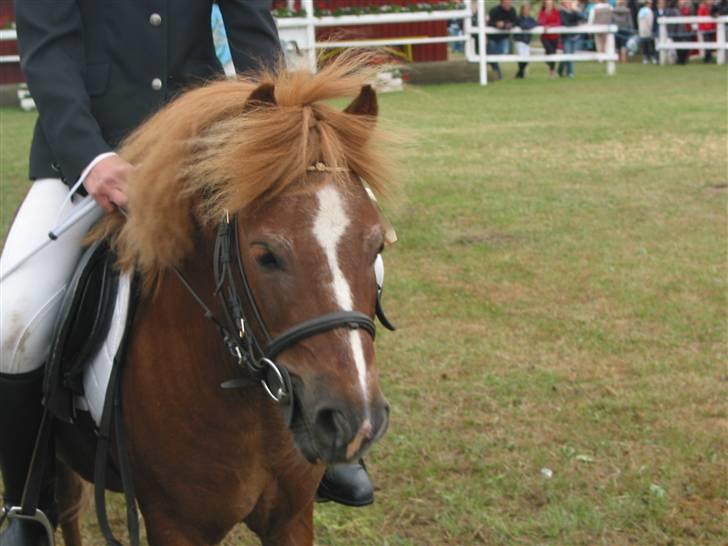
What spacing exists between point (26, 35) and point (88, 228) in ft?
1.94

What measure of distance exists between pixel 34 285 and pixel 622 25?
110ft

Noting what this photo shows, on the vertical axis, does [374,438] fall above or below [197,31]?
below

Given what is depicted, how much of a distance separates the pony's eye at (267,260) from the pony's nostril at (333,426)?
36 centimetres

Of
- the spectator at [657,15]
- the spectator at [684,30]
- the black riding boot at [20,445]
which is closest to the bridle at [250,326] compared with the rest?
the black riding boot at [20,445]

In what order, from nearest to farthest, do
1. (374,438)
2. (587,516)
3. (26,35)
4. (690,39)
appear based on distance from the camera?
(374,438)
(26,35)
(587,516)
(690,39)

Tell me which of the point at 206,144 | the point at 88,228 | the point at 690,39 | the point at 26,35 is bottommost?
the point at 690,39

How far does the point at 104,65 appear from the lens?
3.58 meters

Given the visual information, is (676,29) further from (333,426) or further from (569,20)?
(333,426)

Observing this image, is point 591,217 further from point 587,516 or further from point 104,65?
point 104,65

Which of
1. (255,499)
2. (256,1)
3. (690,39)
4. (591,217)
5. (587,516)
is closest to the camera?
(255,499)

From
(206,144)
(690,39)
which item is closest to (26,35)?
(206,144)

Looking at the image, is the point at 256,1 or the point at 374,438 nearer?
the point at 374,438

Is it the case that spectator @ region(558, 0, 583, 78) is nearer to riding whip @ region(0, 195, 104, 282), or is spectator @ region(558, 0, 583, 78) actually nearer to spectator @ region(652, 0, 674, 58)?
spectator @ region(652, 0, 674, 58)

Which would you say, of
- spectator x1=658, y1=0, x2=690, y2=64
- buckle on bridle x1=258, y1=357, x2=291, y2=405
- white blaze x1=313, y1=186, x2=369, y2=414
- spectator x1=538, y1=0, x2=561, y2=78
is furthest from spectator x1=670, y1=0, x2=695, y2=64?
buckle on bridle x1=258, y1=357, x2=291, y2=405
